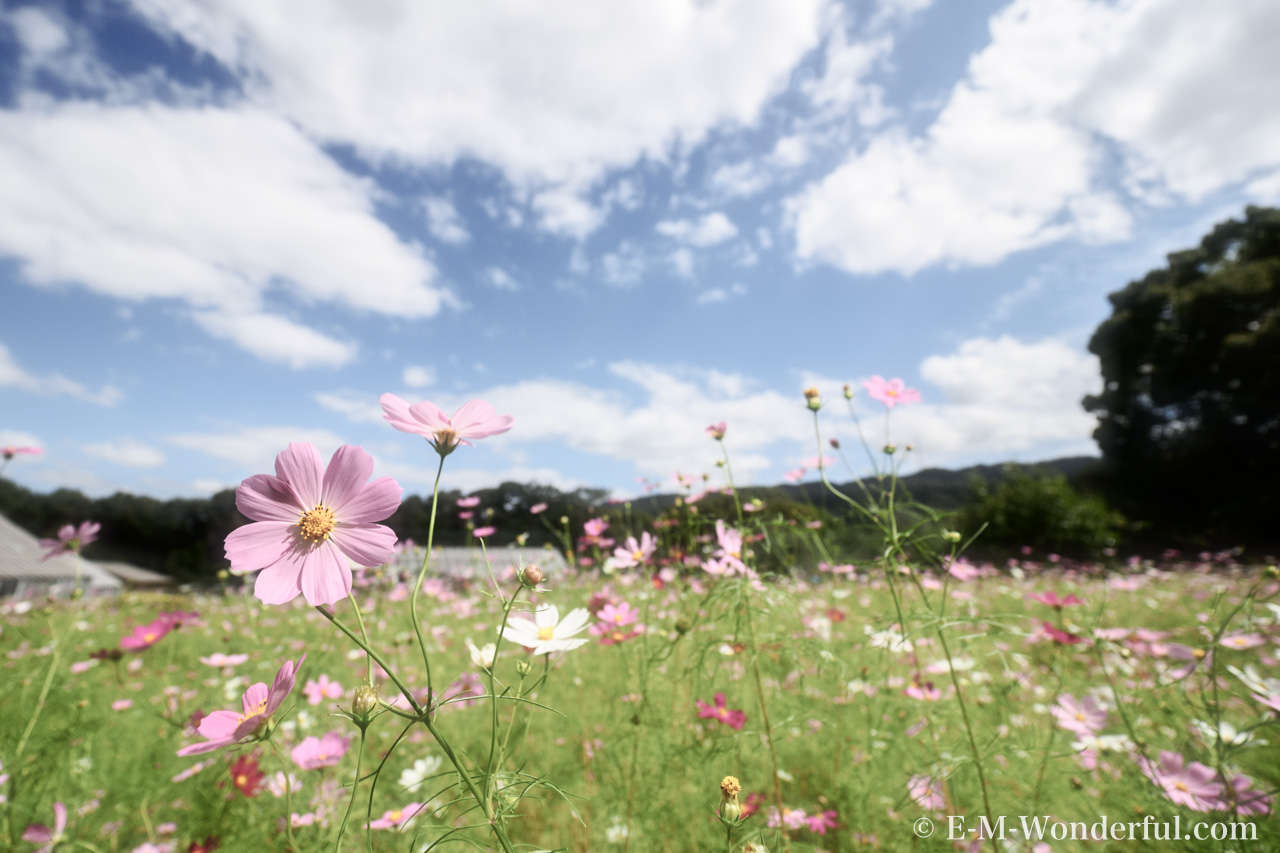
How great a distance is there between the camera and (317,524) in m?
0.52

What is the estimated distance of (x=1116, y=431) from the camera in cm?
1277

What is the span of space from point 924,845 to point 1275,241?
55.7 feet

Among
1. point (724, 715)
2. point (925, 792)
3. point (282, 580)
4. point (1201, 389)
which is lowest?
point (925, 792)

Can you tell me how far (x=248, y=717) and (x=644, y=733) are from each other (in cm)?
113

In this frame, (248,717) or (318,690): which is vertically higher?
(248,717)

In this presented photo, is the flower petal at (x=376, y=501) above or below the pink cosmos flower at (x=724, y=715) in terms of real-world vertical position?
above

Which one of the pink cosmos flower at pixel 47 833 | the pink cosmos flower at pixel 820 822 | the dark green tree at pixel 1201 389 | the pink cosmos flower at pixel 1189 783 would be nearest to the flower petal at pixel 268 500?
the pink cosmos flower at pixel 47 833

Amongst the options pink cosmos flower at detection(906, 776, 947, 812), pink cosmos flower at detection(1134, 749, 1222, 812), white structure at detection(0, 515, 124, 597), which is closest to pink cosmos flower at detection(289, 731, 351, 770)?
pink cosmos flower at detection(906, 776, 947, 812)

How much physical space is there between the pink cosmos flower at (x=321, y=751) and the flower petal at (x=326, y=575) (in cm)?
76

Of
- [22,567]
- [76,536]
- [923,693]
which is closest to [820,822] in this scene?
[923,693]

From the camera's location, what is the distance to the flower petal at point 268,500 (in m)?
0.49

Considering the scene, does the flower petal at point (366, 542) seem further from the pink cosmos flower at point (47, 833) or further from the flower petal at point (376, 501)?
the pink cosmos flower at point (47, 833)

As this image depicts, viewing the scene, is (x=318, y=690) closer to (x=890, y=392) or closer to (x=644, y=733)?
(x=644, y=733)

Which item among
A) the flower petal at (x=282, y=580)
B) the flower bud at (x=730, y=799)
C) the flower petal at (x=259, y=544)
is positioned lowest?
the flower bud at (x=730, y=799)
